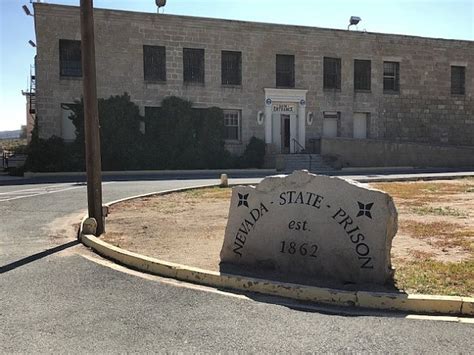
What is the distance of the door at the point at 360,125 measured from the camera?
3422cm

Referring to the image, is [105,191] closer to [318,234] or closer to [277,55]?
[318,234]

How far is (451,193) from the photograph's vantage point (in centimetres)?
1639

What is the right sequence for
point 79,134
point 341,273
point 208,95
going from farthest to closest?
point 208,95 → point 79,134 → point 341,273

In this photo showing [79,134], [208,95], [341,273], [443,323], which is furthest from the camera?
[208,95]

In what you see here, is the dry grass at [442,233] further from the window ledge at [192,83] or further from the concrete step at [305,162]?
the window ledge at [192,83]

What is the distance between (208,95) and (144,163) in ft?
18.9

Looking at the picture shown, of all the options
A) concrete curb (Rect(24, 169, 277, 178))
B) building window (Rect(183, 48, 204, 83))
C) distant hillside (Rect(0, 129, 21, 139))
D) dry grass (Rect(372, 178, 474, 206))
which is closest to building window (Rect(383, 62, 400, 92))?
concrete curb (Rect(24, 169, 277, 178))

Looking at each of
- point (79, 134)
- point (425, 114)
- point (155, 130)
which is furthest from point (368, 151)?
point (79, 134)

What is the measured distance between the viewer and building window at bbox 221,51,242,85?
3104 cm

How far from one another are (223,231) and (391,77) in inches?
1125

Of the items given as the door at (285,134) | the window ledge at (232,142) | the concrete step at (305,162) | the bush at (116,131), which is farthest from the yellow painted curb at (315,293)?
the door at (285,134)

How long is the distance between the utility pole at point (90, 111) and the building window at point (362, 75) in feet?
89.2

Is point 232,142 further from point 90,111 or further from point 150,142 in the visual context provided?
point 90,111

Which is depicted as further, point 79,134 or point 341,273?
point 79,134
